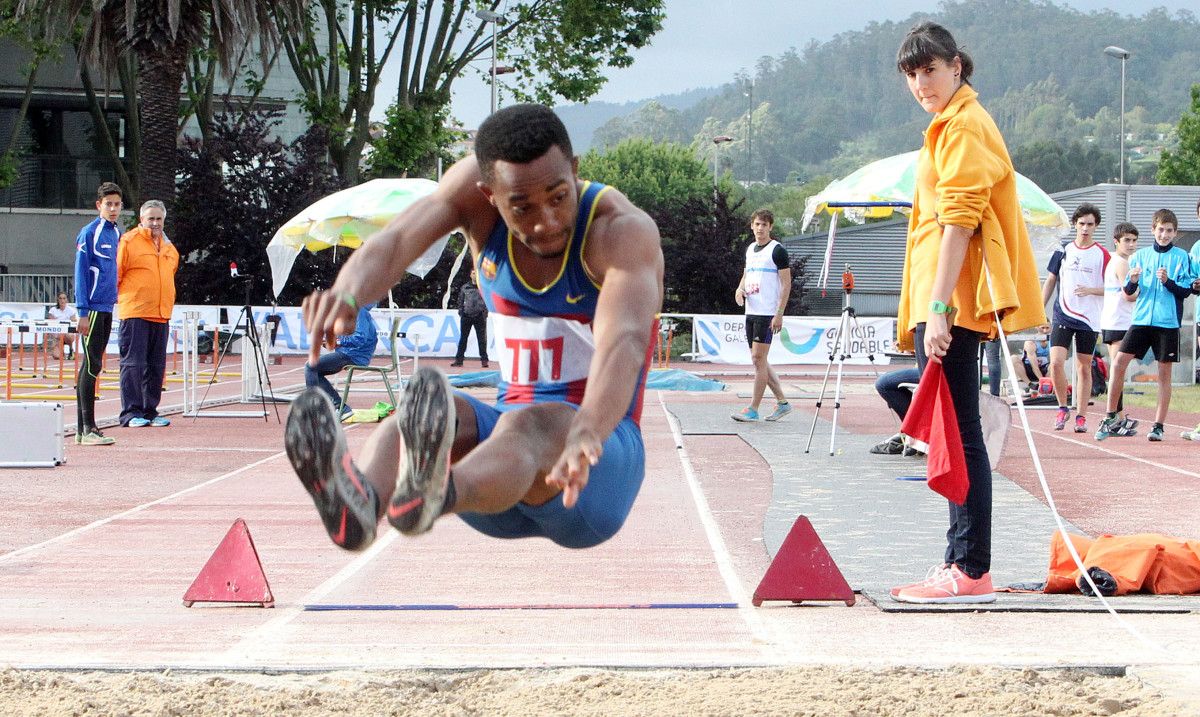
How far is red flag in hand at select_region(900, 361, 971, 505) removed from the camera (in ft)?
16.5

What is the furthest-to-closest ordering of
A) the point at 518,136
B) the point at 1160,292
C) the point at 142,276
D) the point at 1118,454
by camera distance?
the point at 142,276 < the point at 1160,292 < the point at 1118,454 < the point at 518,136

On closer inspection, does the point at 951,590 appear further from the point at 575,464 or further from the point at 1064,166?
the point at 1064,166

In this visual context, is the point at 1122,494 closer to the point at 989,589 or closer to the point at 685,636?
the point at 989,589

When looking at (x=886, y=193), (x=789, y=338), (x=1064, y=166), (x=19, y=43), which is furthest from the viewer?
(x=1064, y=166)

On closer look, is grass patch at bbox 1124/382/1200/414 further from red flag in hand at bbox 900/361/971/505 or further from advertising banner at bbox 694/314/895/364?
red flag in hand at bbox 900/361/971/505

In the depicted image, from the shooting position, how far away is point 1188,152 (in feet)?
169

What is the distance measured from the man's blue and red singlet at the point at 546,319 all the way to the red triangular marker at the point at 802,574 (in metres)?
1.61

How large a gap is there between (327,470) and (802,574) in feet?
8.40

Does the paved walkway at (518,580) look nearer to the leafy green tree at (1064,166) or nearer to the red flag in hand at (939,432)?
the red flag in hand at (939,432)

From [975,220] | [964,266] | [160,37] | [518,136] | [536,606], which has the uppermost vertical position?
[160,37]

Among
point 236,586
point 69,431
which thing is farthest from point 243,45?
point 236,586

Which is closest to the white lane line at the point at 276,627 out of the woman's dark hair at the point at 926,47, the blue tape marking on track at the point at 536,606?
the blue tape marking on track at the point at 536,606

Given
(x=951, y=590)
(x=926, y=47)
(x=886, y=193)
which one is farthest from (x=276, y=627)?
(x=886, y=193)

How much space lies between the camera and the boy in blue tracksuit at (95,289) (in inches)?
419
